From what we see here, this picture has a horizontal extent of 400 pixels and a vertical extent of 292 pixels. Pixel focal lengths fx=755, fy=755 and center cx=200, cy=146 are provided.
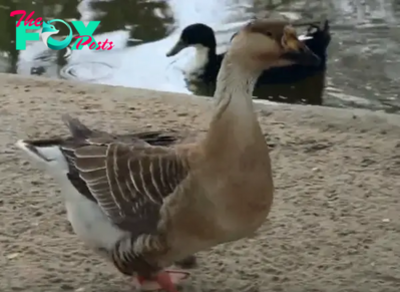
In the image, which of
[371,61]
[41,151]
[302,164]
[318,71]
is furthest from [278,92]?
[41,151]

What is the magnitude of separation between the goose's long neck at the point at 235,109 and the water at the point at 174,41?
10.9 feet

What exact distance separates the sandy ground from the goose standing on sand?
315mm

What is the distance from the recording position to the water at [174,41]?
19.9 feet

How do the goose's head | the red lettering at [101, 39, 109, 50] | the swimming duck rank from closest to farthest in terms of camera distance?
the goose's head, the swimming duck, the red lettering at [101, 39, 109, 50]

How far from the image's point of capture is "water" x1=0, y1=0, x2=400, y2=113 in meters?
6.06

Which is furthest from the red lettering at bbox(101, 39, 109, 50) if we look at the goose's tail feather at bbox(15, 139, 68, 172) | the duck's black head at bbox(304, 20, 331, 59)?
the goose's tail feather at bbox(15, 139, 68, 172)

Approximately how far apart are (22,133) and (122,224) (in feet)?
5.25

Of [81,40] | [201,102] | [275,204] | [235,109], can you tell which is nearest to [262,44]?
[235,109]

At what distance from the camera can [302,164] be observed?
3.65 meters

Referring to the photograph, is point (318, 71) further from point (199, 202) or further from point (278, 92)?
point (199, 202)

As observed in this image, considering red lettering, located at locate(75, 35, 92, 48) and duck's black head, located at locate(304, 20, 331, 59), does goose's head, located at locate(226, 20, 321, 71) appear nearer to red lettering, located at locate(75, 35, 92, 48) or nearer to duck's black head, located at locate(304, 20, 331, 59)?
duck's black head, located at locate(304, 20, 331, 59)

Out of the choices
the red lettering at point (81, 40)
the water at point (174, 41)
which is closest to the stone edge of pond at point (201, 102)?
the water at point (174, 41)

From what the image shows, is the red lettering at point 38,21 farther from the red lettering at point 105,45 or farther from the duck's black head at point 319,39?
the duck's black head at point 319,39

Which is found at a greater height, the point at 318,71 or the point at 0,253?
the point at 0,253
